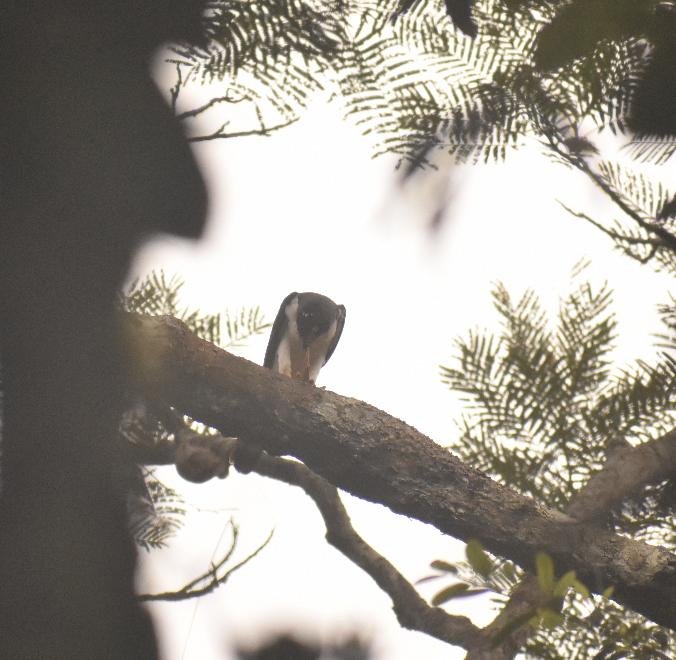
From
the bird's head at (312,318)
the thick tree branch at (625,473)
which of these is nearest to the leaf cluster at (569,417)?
the thick tree branch at (625,473)

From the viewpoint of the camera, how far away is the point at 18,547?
1.27 feet

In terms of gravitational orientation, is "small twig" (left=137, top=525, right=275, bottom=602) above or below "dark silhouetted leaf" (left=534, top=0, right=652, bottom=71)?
below

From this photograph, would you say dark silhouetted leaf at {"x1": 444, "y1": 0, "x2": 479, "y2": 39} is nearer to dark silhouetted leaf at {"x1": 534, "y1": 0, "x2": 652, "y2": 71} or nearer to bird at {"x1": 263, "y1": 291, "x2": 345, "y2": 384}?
dark silhouetted leaf at {"x1": 534, "y1": 0, "x2": 652, "y2": 71}

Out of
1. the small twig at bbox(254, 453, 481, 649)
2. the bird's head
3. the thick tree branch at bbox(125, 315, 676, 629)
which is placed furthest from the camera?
the bird's head

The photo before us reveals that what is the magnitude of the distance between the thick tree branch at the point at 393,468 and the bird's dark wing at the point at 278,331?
83.3 inches

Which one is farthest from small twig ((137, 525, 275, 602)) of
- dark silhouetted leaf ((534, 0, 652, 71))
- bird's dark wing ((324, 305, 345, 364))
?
bird's dark wing ((324, 305, 345, 364))

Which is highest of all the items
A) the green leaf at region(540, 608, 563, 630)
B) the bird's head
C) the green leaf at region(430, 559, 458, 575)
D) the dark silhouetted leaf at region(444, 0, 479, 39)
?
the bird's head

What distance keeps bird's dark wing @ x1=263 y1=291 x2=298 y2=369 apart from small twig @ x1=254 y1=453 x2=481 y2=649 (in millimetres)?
1413

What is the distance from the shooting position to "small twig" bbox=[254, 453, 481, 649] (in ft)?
6.59

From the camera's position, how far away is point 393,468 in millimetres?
1833

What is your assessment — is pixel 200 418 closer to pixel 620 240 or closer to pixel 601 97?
pixel 620 240

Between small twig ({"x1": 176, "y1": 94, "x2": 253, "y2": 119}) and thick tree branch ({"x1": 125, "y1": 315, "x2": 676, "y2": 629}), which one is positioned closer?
small twig ({"x1": 176, "y1": 94, "x2": 253, "y2": 119})

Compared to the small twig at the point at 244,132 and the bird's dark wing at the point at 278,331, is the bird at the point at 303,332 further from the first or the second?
the small twig at the point at 244,132

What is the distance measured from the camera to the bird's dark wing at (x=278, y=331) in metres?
4.01
